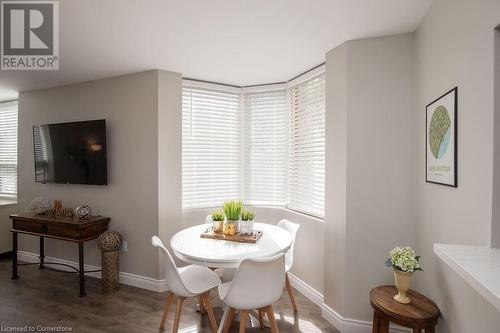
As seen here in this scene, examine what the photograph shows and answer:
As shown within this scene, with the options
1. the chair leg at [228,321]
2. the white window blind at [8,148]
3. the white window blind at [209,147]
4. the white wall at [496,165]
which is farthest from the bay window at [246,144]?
the white window blind at [8,148]

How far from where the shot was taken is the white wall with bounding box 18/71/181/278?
3.00m

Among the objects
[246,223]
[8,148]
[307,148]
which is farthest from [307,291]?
[8,148]

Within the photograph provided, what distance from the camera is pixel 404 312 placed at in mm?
1546

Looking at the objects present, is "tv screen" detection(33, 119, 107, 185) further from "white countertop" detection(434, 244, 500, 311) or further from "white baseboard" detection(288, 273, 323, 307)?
"white countertop" detection(434, 244, 500, 311)

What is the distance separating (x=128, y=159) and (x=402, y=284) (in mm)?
2993

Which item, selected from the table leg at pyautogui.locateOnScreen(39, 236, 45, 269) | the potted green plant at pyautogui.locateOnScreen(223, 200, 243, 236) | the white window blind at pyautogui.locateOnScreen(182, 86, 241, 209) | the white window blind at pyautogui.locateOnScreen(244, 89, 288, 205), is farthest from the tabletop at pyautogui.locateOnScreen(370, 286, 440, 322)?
the table leg at pyautogui.locateOnScreen(39, 236, 45, 269)

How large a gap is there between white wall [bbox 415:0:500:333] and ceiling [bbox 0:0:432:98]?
0.37 m

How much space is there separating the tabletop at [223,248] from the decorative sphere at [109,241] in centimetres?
105

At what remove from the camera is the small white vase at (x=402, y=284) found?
1.66 m

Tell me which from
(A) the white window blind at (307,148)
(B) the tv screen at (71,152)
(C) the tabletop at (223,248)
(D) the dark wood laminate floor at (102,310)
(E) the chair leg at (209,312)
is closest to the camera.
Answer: (C) the tabletop at (223,248)

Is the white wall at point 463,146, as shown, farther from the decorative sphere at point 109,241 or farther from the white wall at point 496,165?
the decorative sphere at point 109,241

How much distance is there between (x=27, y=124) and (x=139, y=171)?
7.49ft

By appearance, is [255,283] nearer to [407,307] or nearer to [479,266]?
[407,307]

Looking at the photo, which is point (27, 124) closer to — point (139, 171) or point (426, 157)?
point (139, 171)
